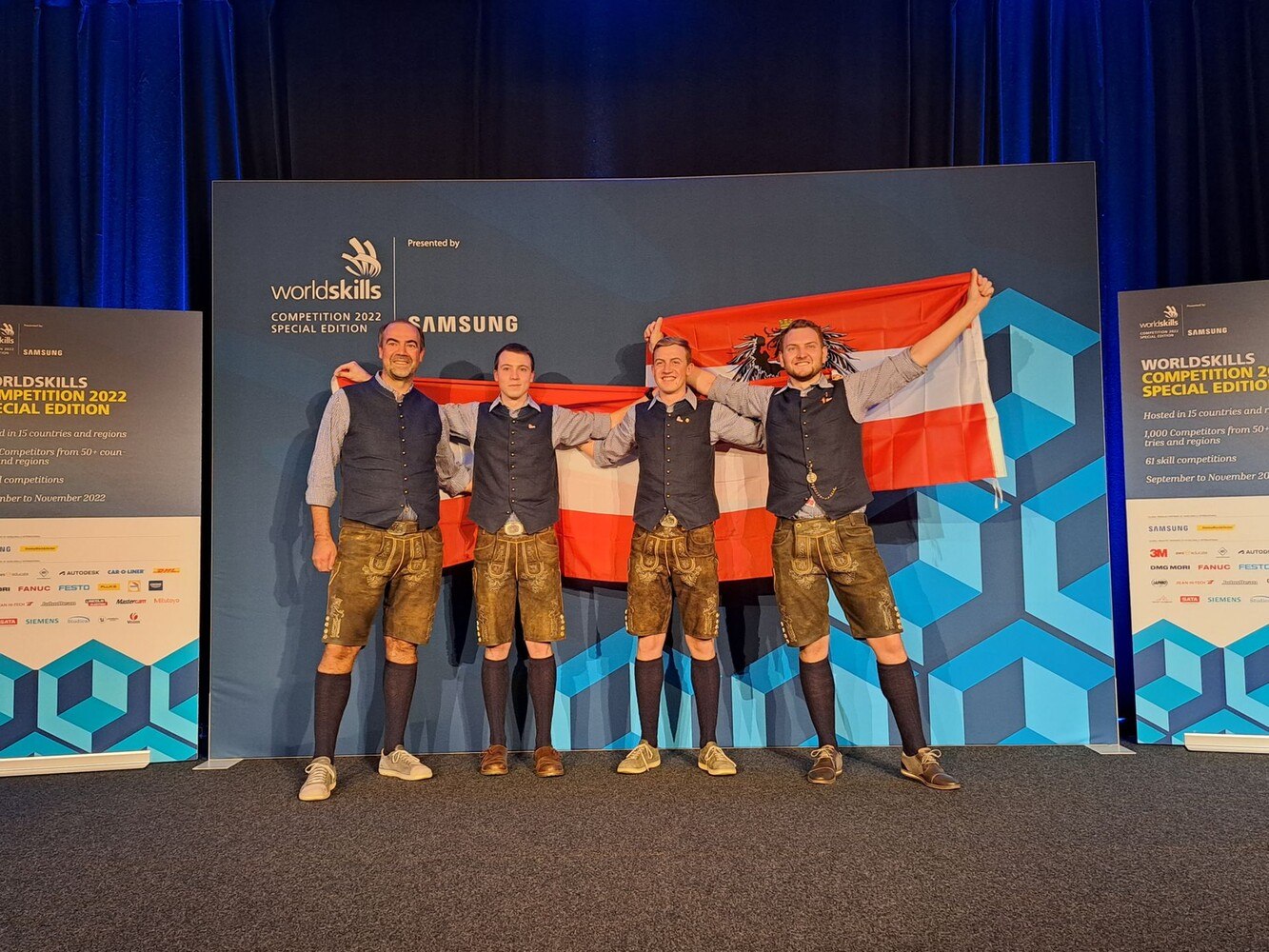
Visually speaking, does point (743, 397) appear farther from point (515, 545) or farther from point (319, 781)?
point (319, 781)

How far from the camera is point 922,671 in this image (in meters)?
3.70

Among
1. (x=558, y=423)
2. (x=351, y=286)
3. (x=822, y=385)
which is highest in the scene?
(x=351, y=286)

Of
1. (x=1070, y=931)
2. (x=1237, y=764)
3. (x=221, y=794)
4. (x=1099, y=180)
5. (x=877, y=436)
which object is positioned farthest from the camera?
(x=1099, y=180)

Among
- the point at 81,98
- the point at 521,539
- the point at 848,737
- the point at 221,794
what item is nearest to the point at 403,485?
the point at 521,539

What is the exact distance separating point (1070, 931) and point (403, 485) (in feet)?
8.36

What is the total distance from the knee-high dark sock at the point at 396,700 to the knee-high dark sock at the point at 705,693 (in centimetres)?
114

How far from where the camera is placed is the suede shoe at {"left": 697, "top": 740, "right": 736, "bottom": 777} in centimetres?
325

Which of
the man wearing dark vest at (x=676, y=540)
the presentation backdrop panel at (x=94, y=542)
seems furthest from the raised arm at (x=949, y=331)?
the presentation backdrop panel at (x=94, y=542)

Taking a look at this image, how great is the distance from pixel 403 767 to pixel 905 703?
77.3 inches

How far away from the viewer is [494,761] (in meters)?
3.34

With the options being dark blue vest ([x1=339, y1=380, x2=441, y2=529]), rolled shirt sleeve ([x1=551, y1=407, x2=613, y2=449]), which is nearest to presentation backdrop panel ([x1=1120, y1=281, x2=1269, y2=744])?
rolled shirt sleeve ([x1=551, y1=407, x2=613, y2=449])

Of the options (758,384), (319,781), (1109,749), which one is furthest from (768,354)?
(319,781)

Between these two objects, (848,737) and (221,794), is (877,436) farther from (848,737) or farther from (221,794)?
(221,794)

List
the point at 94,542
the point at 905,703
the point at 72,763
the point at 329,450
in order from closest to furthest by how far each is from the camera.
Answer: the point at 905,703, the point at 329,450, the point at 72,763, the point at 94,542
